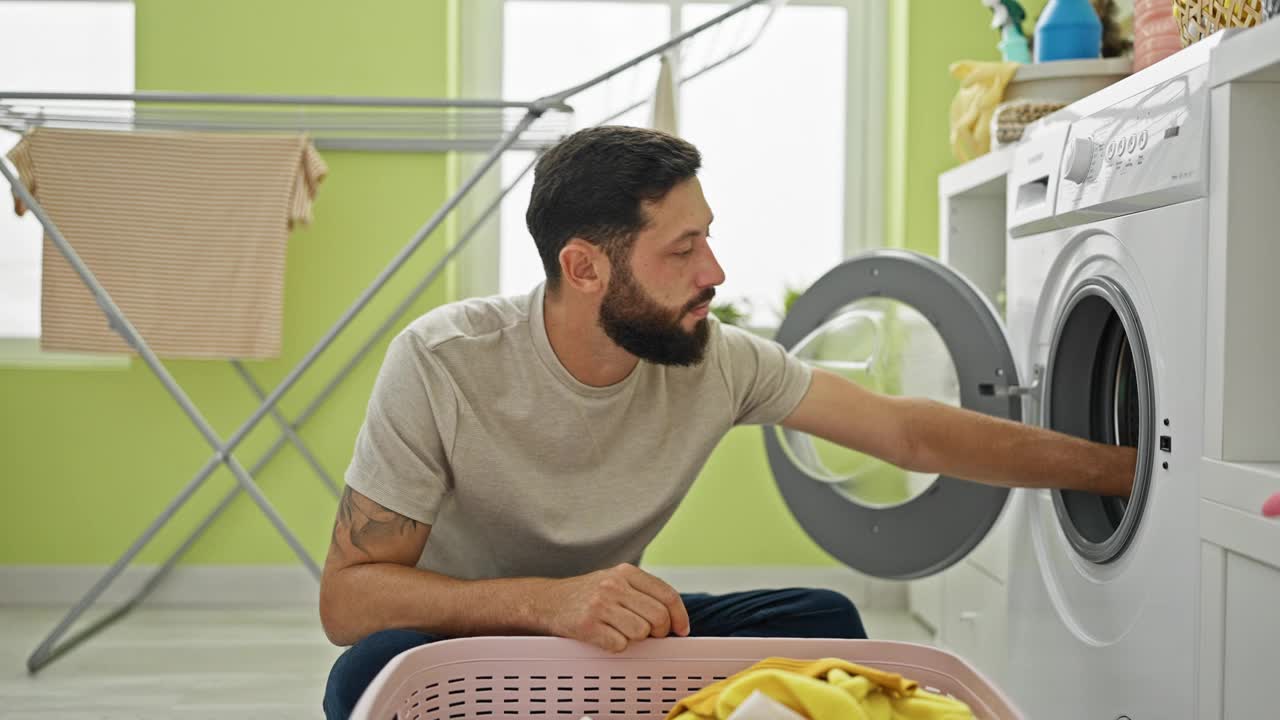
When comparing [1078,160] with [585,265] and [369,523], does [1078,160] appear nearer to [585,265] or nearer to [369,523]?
[585,265]

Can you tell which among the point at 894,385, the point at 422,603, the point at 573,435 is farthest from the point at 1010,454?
the point at 422,603

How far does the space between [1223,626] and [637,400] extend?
0.71 m

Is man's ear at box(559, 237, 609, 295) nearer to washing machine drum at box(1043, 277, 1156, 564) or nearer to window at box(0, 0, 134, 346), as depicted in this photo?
washing machine drum at box(1043, 277, 1156, 564)

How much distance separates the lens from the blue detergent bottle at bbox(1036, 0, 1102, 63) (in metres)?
1.99

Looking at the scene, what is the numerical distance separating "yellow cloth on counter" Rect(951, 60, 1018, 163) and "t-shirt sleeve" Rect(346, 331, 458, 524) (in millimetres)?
1224

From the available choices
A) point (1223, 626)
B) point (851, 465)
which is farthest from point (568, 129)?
point (1223, 626)

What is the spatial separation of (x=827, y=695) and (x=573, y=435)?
1.82 feet

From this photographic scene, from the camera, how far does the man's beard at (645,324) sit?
1382 mm

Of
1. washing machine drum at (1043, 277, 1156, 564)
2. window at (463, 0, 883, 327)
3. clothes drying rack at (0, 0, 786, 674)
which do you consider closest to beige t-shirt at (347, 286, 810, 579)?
washing machine drum at (1043, 277, 1156, 564)

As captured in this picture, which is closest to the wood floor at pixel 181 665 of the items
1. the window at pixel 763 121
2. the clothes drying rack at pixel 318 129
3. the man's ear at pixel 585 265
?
the clothes drying rack at pixel 318 129

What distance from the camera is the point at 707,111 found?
3.32 meters

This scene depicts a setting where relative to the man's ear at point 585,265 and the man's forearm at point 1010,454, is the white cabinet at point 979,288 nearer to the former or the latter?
the man's forearm at point 1010,454

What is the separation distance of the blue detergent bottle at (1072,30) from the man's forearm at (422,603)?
54.3 inches

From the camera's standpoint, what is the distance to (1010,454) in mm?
1529
